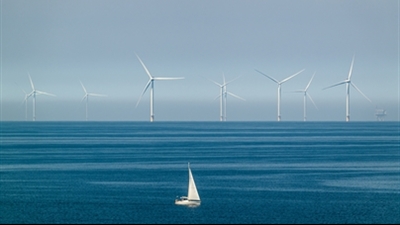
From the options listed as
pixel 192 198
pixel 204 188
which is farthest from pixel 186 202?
pixel 204 188

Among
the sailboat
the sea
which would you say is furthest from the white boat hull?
the sea

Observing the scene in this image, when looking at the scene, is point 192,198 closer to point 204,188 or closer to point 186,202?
point 186,202

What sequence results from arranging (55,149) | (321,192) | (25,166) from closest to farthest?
(321,192) → (25,166) → (55,149)

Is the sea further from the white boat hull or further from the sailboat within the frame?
the sailboat

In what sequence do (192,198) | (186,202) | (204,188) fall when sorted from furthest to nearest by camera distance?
(204,188), (192,198), (186,202)

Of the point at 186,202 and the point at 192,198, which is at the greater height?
the point at 192,198

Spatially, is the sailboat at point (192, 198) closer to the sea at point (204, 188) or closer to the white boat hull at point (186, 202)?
the white boat hull at point (186, 202)

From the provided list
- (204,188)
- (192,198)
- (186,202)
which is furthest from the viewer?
(204,188)

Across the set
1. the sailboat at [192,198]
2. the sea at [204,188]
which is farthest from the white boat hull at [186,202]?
the sea at [204,188]

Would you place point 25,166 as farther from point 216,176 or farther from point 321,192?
point 321,192

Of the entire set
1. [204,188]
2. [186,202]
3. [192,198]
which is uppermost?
[204,188]

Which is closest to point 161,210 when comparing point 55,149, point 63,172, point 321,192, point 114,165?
point 321,192
